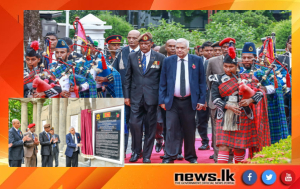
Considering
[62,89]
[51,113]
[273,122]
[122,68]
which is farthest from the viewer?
[122,68]

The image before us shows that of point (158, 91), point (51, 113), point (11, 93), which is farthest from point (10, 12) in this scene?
point (158, 91)

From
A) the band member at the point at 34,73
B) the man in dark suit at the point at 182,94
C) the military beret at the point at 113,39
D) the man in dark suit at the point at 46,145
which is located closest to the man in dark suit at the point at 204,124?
the man in dark suit at the point at 182,94

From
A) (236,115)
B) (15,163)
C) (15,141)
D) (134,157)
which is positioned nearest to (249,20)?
(236,115)

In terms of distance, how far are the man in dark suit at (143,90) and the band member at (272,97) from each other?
3.80ft

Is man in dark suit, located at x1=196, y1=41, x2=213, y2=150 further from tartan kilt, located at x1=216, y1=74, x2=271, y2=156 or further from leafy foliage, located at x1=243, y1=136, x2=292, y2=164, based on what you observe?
leafy foliage, located at x1=243, y1=136, x2=292, y2=164

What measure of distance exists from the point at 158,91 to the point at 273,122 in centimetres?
152

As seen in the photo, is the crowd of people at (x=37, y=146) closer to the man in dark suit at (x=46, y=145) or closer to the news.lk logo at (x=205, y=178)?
the man in dark suit at (x=46, y=145)

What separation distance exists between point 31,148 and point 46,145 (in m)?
0.26

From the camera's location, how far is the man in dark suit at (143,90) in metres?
6.04

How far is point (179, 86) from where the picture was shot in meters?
5.88

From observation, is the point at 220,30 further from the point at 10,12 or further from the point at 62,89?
the point at 10,12

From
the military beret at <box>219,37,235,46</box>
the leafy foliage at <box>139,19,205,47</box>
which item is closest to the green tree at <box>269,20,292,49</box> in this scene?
the military beret at <box>219,37,235,46</box>

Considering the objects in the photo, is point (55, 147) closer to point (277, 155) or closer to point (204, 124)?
point (277, 155)

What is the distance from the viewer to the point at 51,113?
4.91 meters
